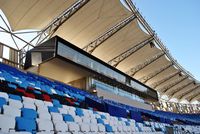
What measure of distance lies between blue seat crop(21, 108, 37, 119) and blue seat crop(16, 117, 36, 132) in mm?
323

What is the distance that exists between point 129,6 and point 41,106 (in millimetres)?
14571

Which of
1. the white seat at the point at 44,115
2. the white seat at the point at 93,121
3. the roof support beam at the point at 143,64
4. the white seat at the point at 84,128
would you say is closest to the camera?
the white seat at the point at 44,115

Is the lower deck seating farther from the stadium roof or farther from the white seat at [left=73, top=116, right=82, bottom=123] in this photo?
the stadium roof

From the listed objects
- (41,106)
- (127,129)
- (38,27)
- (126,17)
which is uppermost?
(126,17)

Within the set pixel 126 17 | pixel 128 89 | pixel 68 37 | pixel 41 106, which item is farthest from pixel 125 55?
pixel 41 106

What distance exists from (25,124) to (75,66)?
10876 millimetres

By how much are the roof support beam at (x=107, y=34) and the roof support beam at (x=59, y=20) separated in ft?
15.2

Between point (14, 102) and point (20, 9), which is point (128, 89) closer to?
point (20, 9)

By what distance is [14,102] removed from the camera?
749 centimetres

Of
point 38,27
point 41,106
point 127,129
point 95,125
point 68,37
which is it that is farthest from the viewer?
point 68,37

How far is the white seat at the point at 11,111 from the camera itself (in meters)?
6.63

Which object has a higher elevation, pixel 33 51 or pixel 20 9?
pixel 20 9

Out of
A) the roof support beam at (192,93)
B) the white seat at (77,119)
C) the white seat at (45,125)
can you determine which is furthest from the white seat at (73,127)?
the roof support beam at (192,93)

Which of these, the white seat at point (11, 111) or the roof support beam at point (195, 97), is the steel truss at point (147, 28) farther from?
the roof support beam at point (195, 97)
